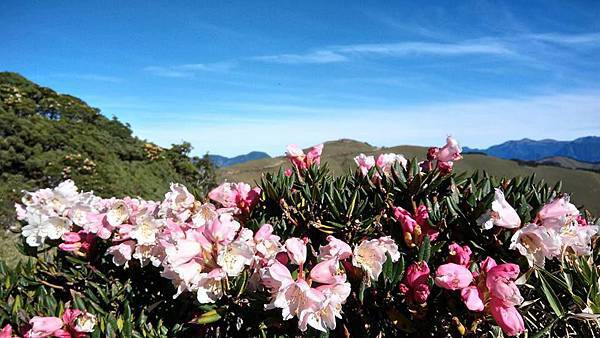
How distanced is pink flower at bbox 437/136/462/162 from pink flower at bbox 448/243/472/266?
0.52 m

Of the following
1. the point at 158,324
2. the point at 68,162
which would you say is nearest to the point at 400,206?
the point at 158,324

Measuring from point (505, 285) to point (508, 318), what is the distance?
0.35 ft

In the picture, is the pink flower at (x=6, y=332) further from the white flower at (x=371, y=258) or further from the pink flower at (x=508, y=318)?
the pink flower at (x=508, y=318)

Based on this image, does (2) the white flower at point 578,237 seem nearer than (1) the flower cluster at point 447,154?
→ Yes

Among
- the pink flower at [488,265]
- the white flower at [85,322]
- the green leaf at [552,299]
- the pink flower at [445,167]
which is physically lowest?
the white flower at [85,322]

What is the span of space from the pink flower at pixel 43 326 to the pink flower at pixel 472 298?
1509 millimetres

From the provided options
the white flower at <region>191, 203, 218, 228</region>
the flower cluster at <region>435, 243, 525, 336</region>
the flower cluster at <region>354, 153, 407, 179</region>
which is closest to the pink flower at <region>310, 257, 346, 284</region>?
the flower cluster at <region>435, 243, 525, 336</region>

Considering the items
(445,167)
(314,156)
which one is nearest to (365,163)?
(314,156)

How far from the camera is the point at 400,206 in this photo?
6.80 ft

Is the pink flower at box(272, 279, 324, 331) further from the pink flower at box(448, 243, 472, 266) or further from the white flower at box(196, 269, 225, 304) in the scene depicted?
the pink flower at box(448, 243, 472, 266)

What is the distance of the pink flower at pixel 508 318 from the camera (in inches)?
58.1

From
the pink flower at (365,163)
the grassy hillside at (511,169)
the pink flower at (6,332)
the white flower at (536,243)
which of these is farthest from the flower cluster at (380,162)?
the grassy hillside at (511,169)

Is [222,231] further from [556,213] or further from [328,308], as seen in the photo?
[556,213]

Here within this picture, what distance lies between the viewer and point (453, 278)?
155 centimetres
